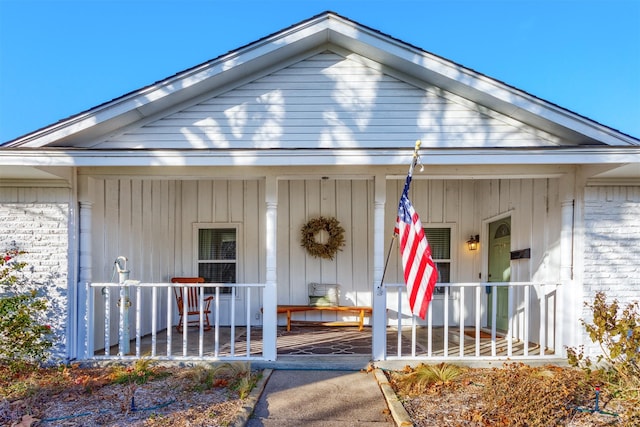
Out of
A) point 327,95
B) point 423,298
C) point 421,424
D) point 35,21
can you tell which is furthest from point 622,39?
point 35,21

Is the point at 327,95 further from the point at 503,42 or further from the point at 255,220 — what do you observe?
the point at 503,42

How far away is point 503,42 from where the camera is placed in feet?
40.3

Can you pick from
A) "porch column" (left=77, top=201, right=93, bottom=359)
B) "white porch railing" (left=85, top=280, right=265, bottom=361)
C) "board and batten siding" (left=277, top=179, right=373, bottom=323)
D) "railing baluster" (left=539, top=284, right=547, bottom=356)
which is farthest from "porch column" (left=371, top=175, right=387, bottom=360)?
"porch column" (left=77, top=201, right=93, bottom=359)

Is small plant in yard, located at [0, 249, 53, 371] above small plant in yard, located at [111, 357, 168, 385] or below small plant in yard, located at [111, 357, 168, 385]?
above

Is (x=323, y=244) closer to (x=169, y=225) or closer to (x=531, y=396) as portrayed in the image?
(x=169, y=225)

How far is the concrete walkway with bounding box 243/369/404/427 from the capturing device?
12.1 ft

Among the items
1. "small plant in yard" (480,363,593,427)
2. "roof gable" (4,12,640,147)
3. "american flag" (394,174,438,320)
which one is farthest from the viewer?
"roof gable" (4,12,640,147)

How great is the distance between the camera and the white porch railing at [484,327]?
16.7 ft

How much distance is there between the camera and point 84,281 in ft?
17.3

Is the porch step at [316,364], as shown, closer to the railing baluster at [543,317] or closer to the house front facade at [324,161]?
the house front facade at [324,161]

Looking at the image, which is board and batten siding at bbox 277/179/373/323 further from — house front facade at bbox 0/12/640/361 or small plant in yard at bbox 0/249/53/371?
small plant in yard at bbox 0/249/53/371

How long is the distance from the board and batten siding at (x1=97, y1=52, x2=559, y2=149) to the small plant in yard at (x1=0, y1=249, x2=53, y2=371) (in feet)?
5.95

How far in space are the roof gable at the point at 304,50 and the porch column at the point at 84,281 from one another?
0.92 m

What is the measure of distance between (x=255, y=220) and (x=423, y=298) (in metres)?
4.43
